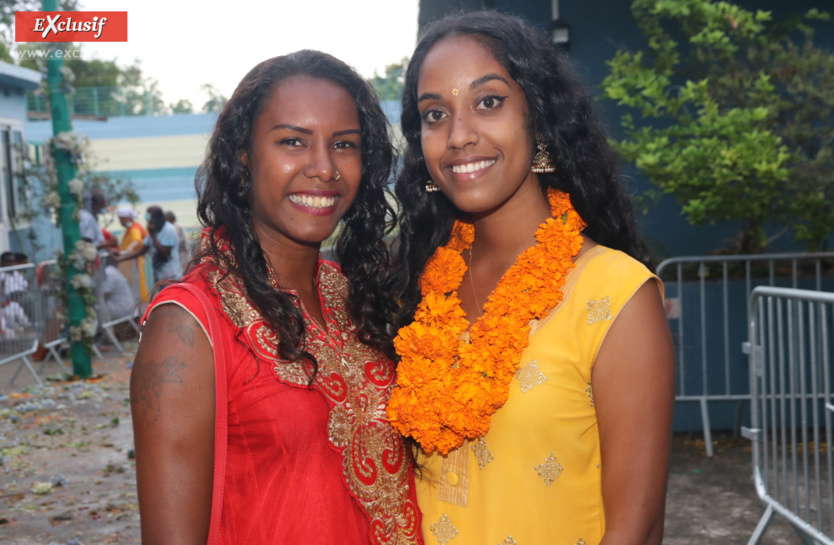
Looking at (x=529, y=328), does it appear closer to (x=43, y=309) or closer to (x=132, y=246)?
(x=43, y=309)

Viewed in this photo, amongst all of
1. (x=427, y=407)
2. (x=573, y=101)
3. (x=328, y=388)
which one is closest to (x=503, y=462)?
(x=427, y=407)

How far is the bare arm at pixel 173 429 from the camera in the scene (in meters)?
1.91

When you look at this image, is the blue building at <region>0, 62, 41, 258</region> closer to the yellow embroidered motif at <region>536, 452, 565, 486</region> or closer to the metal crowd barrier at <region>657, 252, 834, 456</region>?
→ the metal crowd barrier at <region>657, 252, 834, 456</region>

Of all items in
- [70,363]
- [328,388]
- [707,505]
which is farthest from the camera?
[70,363]

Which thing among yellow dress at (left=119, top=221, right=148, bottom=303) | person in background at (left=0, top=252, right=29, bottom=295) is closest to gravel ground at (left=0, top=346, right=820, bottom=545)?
person in background at (left=0, top=252, right=29, bottom=295)

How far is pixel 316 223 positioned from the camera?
231 centimetres

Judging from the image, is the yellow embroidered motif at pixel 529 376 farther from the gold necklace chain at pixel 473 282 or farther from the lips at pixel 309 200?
the lips at pixel 309 200

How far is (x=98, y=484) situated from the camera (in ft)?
19.1

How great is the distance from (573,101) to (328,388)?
109cm

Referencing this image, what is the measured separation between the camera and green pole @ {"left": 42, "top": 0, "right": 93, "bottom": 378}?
29.2 feet

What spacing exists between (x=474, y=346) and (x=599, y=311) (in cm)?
41

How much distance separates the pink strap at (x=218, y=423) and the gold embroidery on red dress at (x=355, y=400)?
0.11 metres

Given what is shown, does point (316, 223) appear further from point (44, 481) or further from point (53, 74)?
point (53, 74)

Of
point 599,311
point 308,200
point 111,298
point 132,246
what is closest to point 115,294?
point 111,298
